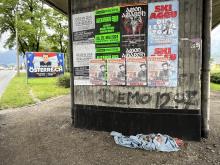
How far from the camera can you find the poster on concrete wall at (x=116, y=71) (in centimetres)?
651

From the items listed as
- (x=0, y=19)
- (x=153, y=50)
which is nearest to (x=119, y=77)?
(x=153, y=50)

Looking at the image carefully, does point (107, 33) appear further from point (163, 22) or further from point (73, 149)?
point (73, 149)

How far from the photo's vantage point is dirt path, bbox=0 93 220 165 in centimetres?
510

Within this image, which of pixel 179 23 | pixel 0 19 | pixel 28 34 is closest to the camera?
pixel 179 23

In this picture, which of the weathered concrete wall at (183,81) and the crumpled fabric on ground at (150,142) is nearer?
the crumpled fabric on ground at (150,142)

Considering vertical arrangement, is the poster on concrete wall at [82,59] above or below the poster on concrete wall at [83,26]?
below

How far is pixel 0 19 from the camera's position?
124 feet

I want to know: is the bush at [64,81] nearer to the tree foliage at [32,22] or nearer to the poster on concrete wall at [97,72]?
the poster on concrete wall at [97,72]

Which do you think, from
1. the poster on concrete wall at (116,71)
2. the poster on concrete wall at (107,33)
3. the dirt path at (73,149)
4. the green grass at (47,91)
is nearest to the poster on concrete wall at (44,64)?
the green grass at (47,91)

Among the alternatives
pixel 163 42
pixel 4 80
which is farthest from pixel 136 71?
pixel 4 80

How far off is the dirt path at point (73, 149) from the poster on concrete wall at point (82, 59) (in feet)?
4.18

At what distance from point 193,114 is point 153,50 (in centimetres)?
158

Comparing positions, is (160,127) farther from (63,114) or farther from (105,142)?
(63,114)

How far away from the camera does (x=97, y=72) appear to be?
685 centimetres
